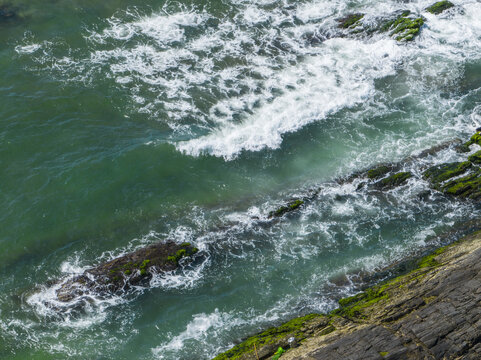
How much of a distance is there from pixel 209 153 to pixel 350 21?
18.5m

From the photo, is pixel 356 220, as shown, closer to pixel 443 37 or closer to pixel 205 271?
pixel 205 271

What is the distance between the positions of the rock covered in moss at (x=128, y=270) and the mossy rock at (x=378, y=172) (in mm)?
11777

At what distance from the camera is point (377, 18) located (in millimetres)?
39469

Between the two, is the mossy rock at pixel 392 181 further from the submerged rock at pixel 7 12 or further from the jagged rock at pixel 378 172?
the submerged rock at pixel 7 12

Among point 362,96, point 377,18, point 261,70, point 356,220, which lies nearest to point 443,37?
point 377,18

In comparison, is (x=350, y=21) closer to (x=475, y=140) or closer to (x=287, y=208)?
(x=475, y=140)

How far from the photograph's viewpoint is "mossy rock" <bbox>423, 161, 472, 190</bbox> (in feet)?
94.3

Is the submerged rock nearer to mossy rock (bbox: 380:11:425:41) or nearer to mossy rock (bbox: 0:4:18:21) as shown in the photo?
mossy rock (bbox: 0:4:18:21)

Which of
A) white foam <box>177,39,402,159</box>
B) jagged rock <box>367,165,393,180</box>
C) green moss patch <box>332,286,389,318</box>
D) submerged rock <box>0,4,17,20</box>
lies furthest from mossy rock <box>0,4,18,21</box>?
green moss patch <box>332,286,389,318</box>

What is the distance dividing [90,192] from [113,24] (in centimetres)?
1708

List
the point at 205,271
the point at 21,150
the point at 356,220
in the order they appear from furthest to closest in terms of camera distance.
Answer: the point at 21,150, the point at 356,220, the point at 205,271

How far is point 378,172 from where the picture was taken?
1143 inches

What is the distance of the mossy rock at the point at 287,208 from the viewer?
27203mm

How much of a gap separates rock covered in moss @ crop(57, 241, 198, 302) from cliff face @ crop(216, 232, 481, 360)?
602cm
